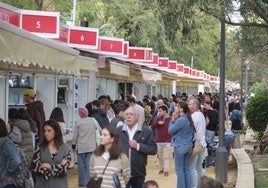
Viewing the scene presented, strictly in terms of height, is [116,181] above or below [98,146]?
below

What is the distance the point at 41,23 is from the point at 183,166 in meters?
4.32

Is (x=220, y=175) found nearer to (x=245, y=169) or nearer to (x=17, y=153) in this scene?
(x=245, y=169)

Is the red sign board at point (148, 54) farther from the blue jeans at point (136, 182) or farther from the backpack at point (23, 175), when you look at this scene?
the backpack at point (23, 175)

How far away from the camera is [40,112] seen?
1116 centimetres

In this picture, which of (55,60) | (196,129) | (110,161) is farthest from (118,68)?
(110,161)

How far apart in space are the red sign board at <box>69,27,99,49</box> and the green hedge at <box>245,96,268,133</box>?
1026 centimetres

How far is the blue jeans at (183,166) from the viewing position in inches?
405

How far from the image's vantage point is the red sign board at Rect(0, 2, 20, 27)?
1037cm

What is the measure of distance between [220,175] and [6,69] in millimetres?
5032

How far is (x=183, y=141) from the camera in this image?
403 inches

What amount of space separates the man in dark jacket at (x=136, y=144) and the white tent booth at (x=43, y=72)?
1471 mm

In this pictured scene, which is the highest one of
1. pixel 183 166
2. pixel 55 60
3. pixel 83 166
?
pixel 55 60

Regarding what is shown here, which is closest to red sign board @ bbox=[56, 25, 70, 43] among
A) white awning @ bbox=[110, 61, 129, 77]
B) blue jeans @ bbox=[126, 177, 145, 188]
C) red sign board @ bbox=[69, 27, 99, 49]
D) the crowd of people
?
red sign board @ bbox=[69, 27, 99, 49]

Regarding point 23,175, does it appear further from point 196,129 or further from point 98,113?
point 98,113
